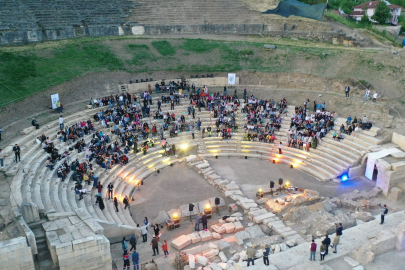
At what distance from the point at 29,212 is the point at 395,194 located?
66.7ft

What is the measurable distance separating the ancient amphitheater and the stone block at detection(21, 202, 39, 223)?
12cm

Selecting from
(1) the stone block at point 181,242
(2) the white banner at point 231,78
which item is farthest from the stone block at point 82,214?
(2) the white banner at point 231,78

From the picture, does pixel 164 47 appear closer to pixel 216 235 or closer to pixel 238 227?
pixel 238 227

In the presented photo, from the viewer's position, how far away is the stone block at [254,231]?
20094mm

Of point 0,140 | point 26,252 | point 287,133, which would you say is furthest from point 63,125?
point 287,133

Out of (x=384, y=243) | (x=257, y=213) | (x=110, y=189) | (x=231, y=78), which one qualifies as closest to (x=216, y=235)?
(x=257, y=213)

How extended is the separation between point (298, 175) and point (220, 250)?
10.6 metres

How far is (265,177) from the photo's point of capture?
27.0 metres

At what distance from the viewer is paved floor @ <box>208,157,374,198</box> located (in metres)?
25.6

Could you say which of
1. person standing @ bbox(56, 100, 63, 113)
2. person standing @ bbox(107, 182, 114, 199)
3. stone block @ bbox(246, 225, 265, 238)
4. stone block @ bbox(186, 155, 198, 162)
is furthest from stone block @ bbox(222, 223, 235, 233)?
person standing @ bbox(56, 100, 63, 113)

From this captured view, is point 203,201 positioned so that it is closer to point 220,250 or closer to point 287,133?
point 220,250

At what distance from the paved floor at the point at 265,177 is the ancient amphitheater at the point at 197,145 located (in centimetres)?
16

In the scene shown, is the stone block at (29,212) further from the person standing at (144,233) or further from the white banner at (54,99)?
the white banner at (54,99)

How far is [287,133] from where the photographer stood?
30.7 m
